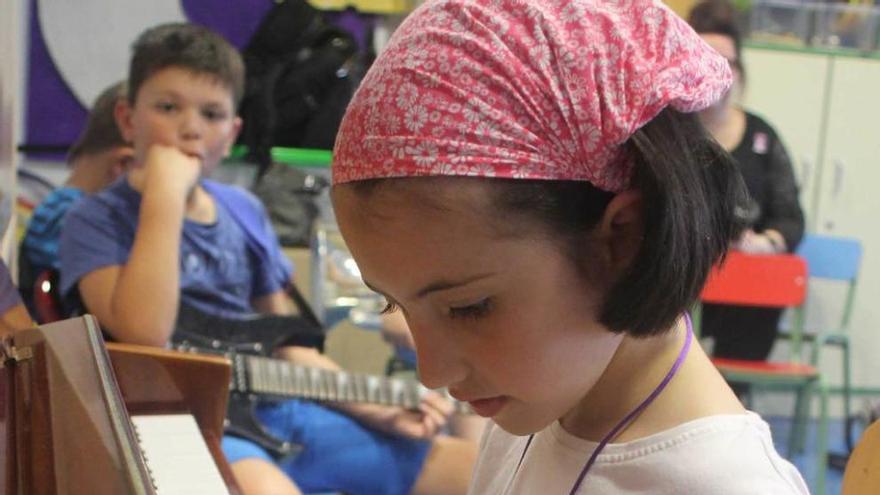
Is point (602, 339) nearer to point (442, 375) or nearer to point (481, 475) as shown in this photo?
point (442, 375)

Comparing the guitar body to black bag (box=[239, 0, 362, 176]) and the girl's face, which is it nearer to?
the girl's face

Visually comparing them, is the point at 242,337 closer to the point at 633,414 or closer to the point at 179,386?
the point at 179,386

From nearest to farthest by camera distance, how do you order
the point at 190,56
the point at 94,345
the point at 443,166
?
the point at 443,166 → the point at 94,345 → the point at 190,56

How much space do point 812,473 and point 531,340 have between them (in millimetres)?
2716

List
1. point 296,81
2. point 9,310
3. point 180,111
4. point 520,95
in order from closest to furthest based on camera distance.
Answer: point 520,95, point 9,310, point 180,111, point 296,81

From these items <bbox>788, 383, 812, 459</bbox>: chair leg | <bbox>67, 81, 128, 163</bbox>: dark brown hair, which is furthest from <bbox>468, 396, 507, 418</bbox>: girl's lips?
<bbox>788, 383, 812, 459</bbox>: chair leg

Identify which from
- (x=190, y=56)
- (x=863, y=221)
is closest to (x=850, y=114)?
(x=863, y=221)

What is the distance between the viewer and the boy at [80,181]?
1.94 meters

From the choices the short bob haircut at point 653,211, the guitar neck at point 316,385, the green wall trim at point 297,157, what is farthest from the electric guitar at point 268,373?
the green wall trim at point 297,157

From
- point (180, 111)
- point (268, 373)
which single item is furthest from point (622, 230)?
point (180, 111)

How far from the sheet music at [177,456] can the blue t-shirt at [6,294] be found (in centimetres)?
15

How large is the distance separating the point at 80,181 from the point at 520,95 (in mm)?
1847

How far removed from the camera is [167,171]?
5.66 feet

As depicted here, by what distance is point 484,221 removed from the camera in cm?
61
